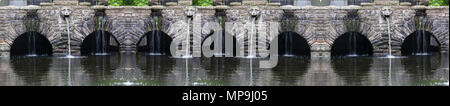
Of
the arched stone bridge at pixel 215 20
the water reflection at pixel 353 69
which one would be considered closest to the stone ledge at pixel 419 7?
the arched stone bridge at pixel 215 20

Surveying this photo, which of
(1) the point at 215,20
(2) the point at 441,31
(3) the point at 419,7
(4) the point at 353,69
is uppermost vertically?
(3) the point at 419,7

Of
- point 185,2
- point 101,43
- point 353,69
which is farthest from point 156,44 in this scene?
point 353,69

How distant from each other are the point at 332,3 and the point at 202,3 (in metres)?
8.51

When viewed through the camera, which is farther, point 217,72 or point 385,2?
point 385,2

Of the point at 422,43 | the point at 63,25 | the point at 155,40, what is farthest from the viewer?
→ the point at 422,43

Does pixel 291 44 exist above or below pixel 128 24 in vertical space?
below

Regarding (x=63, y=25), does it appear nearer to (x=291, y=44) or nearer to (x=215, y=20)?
(x=215, y=20)

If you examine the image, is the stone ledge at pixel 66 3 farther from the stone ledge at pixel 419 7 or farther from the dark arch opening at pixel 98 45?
the stone ledge at pixel 419 7

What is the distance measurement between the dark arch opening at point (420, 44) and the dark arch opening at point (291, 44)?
20.4 feet

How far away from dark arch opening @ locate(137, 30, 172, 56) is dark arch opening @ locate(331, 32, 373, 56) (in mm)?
10291

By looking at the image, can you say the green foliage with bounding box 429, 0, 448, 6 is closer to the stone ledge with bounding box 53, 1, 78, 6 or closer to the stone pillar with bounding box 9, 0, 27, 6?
the stone ledge with bounding box 53, 1, 78, 6

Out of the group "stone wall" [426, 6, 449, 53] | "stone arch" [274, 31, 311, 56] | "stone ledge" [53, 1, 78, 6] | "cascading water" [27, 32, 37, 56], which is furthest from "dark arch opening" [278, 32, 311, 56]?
"cascading water" [27, 32, 37, 56]

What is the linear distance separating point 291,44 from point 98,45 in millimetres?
12617

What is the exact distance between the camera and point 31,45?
174ft
